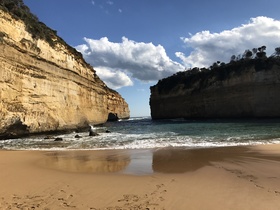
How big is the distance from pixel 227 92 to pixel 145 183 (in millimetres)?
50779

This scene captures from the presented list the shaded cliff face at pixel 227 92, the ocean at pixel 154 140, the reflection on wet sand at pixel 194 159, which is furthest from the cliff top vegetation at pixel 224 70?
the reflection on wet sand at pixel 194 159

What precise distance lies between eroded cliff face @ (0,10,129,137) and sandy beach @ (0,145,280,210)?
10.8 m

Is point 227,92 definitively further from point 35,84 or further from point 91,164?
point 91,164

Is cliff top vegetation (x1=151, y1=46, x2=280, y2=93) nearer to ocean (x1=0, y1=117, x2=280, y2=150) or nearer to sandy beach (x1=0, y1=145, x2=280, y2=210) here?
ocean (x1=0, y1=117, x2=280, y2=150)

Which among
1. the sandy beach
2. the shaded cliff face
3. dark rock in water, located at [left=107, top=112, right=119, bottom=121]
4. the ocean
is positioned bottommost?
the sandy beach

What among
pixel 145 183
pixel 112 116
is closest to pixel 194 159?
pixel 145 183

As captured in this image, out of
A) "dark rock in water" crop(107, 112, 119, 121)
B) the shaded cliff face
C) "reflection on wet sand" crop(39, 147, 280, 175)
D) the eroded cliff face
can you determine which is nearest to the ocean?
the eroded cliff face

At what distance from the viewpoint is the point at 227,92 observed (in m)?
54.1

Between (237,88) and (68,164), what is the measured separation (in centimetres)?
4746

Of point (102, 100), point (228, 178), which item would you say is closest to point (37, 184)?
point (228, 178)

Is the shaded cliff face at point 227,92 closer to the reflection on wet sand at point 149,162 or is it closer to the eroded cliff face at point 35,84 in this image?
the eroded cliff face at point 35,84

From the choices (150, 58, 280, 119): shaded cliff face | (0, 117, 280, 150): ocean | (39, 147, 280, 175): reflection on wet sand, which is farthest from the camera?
(150, 58, 280, 119): shaded cliff face

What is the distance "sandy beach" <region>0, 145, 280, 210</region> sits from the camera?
498 cm

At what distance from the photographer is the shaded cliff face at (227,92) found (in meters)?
47.4
